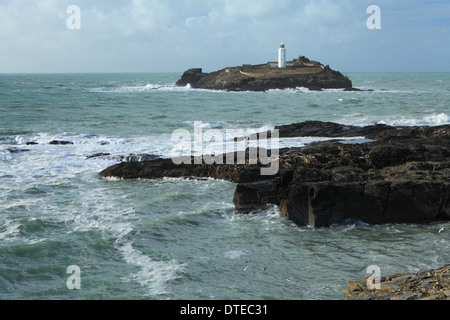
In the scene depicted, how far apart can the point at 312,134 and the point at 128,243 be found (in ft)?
45.4

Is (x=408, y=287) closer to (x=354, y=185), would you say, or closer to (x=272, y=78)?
(x=354, y=185)

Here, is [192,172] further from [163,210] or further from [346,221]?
[346,221]

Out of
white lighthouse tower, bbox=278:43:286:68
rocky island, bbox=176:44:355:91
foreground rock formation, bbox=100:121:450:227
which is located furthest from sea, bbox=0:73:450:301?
white lighthouse tower, bbox=278:43:286:68

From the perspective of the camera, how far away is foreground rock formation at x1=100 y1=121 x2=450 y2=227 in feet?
36.6

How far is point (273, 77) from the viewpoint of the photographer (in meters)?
92.6

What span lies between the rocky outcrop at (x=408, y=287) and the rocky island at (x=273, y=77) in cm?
8224

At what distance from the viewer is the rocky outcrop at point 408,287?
676cm

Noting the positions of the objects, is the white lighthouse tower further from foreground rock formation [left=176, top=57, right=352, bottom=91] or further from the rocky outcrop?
the rocky outcrop

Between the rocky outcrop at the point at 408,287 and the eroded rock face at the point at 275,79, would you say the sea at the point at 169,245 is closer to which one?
the rocky outcrop at the point at 408,287

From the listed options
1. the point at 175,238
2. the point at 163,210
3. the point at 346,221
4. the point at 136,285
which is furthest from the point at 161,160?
the point at 136,285

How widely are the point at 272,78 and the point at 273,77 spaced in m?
0.57

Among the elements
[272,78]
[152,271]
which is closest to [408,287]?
[152,271]
